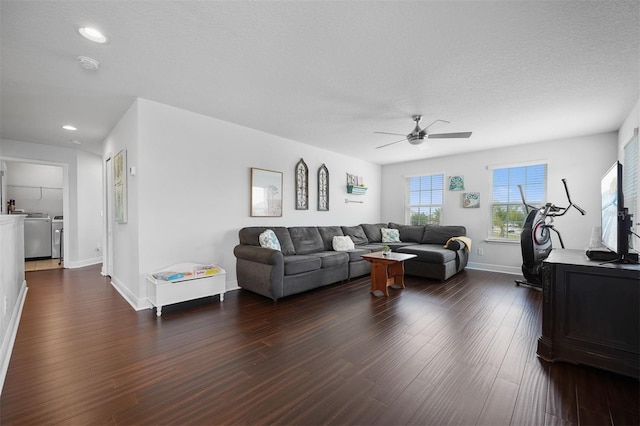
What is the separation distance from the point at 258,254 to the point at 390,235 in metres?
3.55

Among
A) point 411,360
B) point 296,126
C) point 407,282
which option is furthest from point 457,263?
point 296,126

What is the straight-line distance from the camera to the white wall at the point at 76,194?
5.31 m

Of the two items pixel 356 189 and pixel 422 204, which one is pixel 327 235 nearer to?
pixel 356 189

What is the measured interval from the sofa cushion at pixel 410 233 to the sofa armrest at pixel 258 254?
3.73m

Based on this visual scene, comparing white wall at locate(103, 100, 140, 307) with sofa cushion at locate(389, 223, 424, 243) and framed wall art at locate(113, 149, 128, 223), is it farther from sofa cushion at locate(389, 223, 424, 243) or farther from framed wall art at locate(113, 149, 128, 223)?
sofa cushion at locate(389, 223, 424, 243)

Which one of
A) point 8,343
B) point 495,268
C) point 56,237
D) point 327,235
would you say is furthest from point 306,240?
point 56,237

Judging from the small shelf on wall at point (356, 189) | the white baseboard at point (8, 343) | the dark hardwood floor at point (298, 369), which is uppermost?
the small shelf on wall at point (356, 189)

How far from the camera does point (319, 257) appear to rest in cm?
405

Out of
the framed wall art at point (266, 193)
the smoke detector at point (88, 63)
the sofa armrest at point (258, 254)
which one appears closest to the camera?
the smoke detector at point (88, 63)

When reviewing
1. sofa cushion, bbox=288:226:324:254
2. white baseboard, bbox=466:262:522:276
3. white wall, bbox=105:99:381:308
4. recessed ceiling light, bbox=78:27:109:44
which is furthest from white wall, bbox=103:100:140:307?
white baseboard, bbox=466:262:522:276

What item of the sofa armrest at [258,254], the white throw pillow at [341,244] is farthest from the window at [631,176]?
the sofa armrest at [258,254]

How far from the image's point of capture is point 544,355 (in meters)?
2.13

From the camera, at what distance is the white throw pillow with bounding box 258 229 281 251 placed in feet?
12.6

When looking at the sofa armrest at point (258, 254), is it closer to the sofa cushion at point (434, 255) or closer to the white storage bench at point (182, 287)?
the white storage bench at point (182, 287)
